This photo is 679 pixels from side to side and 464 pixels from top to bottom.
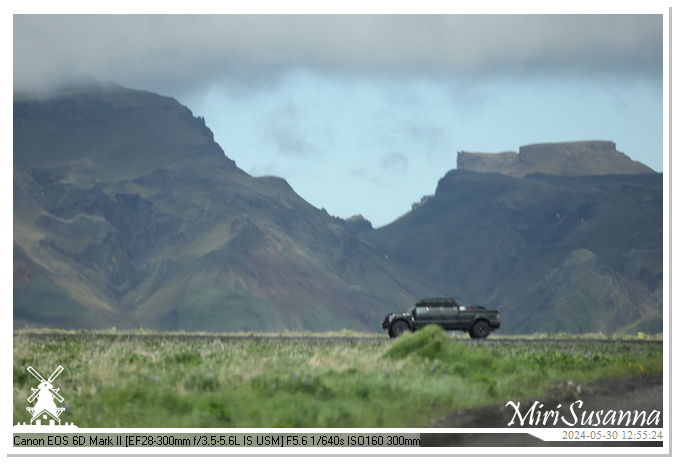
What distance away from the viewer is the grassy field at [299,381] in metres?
14.4

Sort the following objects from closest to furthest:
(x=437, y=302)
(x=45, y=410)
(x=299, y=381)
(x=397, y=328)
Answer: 1. (x=45, y=410)
2. (x=299, y=381)
3. (x=397, y=328)
4. (x=437, y=302)

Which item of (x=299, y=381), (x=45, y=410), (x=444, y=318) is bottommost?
(x=45, y=410)

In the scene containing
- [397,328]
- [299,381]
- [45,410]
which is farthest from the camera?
[397,328]

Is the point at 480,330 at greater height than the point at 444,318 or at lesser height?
lesser

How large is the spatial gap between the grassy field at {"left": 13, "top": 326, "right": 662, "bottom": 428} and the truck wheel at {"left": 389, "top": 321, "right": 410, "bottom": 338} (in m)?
5.22

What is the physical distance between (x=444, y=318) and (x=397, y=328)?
210 cm

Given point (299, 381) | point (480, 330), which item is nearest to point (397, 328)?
point (480, 330)

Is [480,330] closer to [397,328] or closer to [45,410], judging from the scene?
[397,328]

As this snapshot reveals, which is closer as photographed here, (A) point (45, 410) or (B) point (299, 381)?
(A) point (45, 410)

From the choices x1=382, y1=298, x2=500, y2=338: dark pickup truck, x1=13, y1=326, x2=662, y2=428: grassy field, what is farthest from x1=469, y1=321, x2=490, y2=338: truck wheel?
x1=13, y1=326, x2=662, y2=428: grassy field

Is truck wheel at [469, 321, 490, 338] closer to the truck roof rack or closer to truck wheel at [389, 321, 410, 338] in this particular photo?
the truck roof rack

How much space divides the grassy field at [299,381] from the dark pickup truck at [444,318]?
5.57 metres

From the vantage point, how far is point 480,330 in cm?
3042
